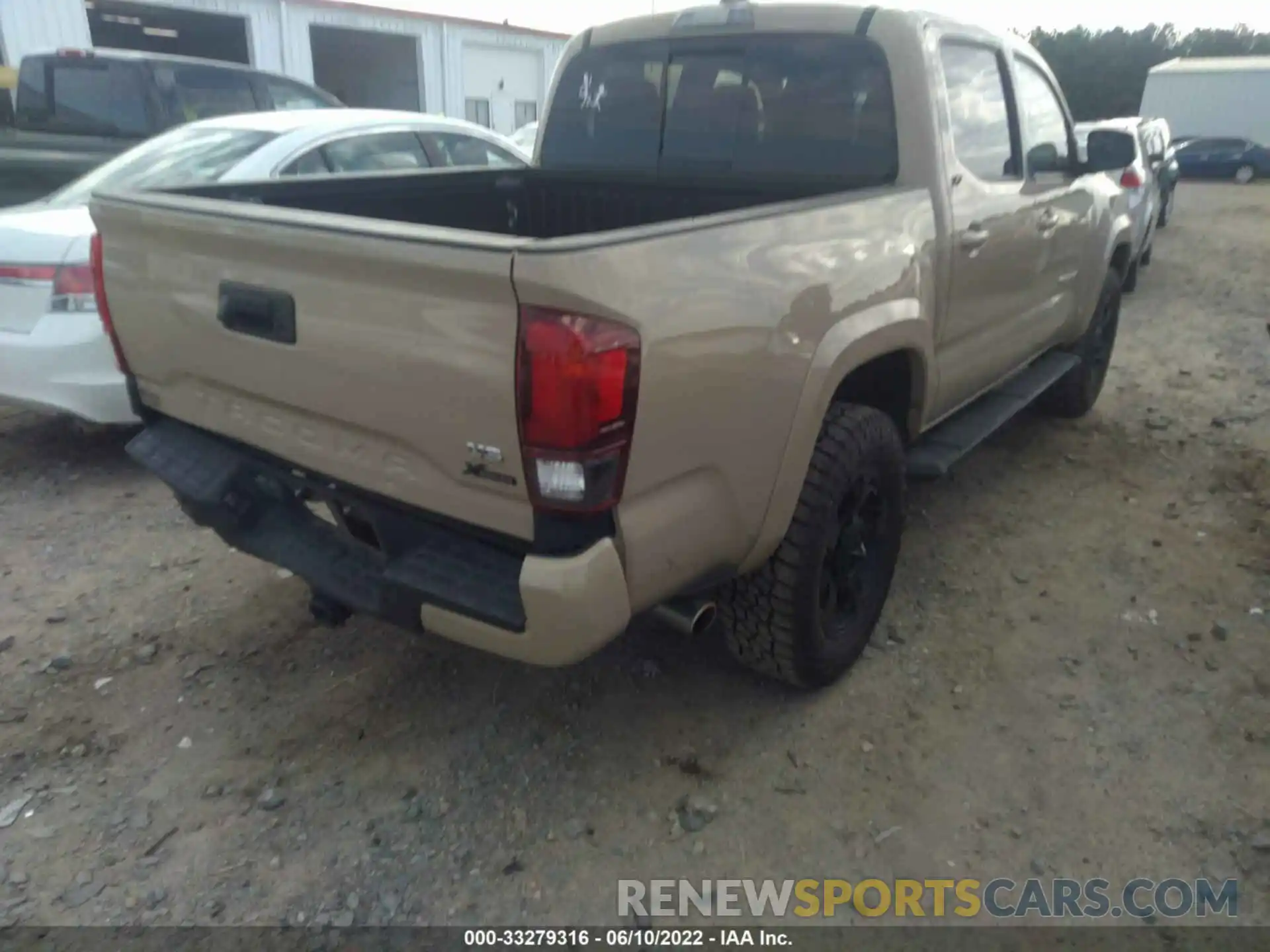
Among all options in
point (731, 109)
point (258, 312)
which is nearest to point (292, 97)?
point (731, 109)

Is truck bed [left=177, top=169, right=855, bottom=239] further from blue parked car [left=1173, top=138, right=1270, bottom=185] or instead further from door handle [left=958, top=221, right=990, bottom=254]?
blue parked car [left=1173, top=138, right=1270, bottom=185]

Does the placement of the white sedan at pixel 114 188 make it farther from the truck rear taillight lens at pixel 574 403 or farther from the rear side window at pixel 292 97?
the rear side window at pixel 292 97

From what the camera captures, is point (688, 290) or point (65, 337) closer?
point (688, 290)

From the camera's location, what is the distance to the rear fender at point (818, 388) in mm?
2486

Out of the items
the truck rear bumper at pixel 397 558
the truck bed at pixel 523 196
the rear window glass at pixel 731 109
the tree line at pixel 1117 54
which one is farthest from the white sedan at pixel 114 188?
the tree line at pixel 1117 54

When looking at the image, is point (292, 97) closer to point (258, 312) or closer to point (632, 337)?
point (258, 312)

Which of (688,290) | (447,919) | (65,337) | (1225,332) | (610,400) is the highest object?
(688,290)

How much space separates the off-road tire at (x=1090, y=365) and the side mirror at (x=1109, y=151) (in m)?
1.11

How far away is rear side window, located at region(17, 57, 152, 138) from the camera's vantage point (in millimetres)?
7570

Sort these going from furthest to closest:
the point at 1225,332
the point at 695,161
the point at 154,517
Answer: the point at 1225,332 < the point at 154,517 < the point at 695,161

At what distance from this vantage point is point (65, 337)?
428cm

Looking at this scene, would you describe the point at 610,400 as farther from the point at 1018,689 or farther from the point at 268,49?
the point at 268,49

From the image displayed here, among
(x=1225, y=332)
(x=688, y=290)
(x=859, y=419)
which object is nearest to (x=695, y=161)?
(x=859, y=419)

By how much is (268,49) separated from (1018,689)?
17.7 m
